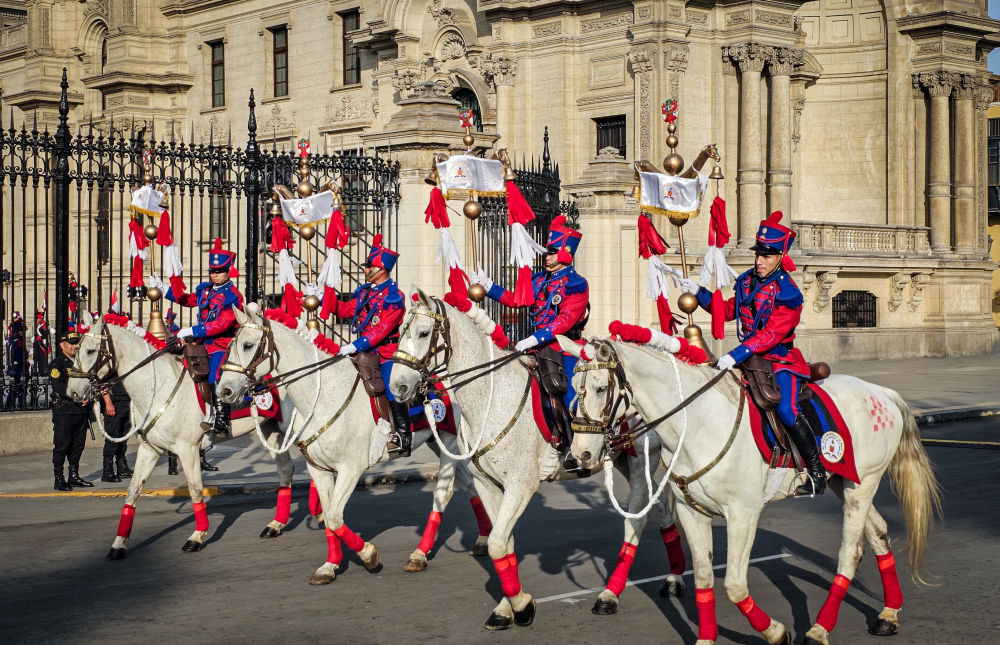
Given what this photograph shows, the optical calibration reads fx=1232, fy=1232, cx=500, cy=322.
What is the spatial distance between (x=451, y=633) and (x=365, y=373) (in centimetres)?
281

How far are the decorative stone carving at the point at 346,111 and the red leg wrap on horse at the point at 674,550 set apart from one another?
1163 inches

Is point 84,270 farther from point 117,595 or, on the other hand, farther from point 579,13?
point 117,595

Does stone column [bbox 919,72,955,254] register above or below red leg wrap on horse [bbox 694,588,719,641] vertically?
above

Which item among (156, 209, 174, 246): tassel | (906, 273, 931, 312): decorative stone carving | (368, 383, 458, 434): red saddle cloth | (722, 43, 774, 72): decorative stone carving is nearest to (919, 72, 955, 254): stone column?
(906, 273, 931, 312): decorative stone carving

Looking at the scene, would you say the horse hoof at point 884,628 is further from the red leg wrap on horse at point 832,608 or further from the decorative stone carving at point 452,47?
the decorative stone carving at point 452,47

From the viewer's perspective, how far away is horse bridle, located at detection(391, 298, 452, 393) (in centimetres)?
848

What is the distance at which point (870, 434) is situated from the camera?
26.4ft

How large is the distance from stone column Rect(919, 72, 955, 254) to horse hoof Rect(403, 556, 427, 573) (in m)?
27.6

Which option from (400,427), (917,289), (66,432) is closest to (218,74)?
(917,289)

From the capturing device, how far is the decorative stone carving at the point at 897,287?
32.4 meters

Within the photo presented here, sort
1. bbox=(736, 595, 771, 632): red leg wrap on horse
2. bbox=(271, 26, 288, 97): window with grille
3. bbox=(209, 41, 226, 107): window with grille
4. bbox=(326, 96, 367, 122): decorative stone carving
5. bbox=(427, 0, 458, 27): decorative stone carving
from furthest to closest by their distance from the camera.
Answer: bbox=(209, 41, 226, 107): window with grille
bbox=(271, 26, 288, 97): window with grille
bbox=(326, 96, 367, 122): decorative stone carving
bbox=(427, 0, 458, 27): decorative stone carving
bbox=(736, 595, 771, 632): red leg wrap on horse

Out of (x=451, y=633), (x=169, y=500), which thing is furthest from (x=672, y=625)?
(x=169, y=500)

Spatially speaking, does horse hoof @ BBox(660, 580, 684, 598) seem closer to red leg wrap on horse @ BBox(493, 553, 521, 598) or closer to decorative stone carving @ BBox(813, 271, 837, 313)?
red leg wrap on horse @ BBox(493, 553, 521, 598)

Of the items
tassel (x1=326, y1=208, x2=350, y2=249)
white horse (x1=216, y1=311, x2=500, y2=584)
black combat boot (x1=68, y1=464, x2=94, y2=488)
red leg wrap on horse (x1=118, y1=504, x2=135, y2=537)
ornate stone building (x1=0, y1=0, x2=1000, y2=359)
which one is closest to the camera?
white horse (x1=216, y1=311, x2=500, y2=584)
